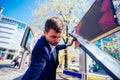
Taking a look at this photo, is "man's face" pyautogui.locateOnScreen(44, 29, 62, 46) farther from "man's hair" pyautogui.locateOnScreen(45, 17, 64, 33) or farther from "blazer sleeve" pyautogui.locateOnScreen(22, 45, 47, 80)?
"blazer sleeve" pyautogui.locateOnScreen(22, 45, 47, 80)

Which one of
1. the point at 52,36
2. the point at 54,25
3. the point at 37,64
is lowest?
the point at 37,64

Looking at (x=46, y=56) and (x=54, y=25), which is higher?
(x=54, y=25)

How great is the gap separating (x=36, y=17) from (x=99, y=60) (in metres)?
20.7

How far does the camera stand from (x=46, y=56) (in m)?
1.79

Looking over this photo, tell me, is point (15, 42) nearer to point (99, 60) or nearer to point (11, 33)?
point (11, 33)

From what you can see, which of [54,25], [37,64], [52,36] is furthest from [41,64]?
[54,25]

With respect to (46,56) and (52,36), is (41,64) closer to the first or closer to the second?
(46,56)

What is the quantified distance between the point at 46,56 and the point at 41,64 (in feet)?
0.46

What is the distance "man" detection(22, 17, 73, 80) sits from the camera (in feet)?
5.47

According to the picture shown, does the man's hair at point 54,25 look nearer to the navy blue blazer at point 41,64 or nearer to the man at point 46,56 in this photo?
the man at point 46,56

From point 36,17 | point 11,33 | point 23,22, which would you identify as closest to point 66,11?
point 36,17

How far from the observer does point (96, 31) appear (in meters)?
7.73

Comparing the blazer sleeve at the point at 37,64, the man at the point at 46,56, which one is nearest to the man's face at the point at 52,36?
the man at the point at 46,56

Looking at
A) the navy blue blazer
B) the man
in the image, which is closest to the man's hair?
the man
